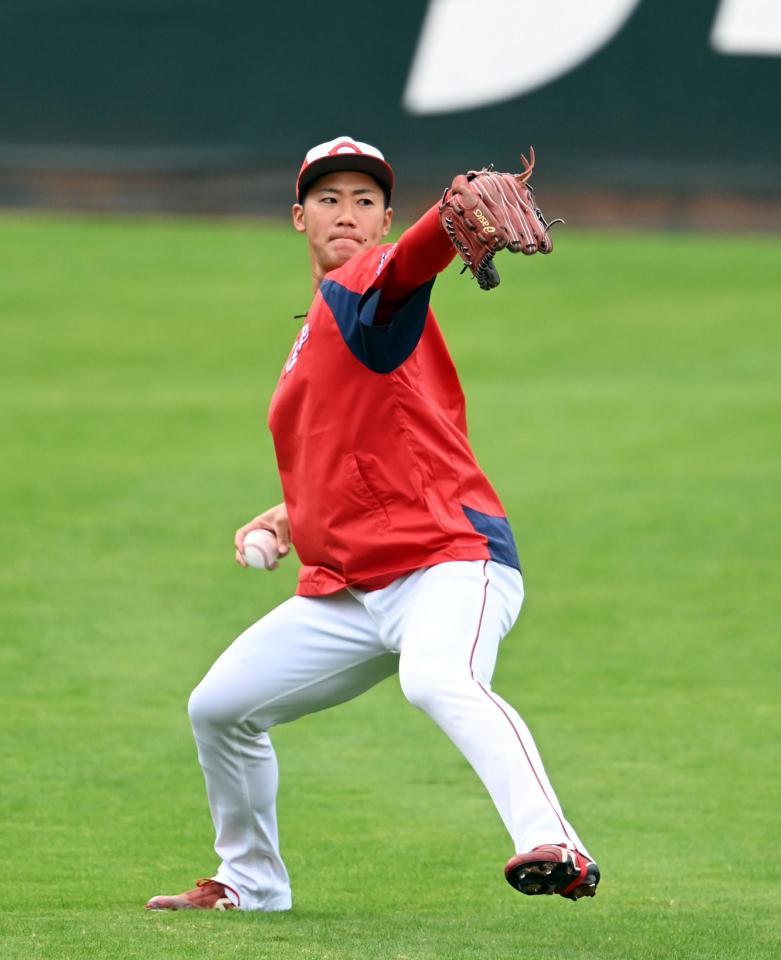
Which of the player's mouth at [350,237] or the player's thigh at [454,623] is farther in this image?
the player's mouth at [350,237]

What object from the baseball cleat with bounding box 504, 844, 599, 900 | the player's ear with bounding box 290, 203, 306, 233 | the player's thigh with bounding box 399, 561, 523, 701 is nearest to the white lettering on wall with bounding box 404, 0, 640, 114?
the player's ear with bounding box 290, 203, 306, 233

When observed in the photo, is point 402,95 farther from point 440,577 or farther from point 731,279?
point 440,577

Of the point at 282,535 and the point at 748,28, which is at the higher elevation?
the point at 748,28

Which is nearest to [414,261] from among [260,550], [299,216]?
[299,216]

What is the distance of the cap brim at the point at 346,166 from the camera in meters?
5.29

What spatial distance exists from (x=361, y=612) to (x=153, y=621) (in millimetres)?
4666

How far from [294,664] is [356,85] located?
46.2 feet

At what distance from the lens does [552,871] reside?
421 cm

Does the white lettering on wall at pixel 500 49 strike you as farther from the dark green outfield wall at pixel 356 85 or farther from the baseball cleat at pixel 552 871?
the baseball cleat at pixel 552 871

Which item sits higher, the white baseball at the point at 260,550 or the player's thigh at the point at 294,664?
the white baseball at the point at 260,550

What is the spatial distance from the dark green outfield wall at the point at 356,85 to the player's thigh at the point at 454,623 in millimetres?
13909

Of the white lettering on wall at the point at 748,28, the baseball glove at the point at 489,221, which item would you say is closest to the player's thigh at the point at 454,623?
the baseball glove at the point at 489,221

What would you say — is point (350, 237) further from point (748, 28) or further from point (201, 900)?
point (748, 28)

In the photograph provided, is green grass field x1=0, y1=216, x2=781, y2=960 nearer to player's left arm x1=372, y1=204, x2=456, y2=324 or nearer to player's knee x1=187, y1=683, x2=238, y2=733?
player's knee x1=187, y1=683, x2=238, y2=733
